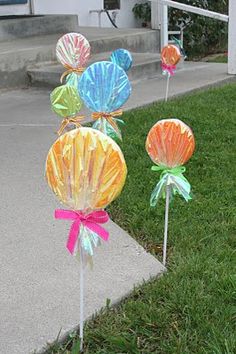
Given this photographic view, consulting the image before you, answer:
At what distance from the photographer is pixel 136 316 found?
9.02 feet

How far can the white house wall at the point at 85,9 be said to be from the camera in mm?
10828

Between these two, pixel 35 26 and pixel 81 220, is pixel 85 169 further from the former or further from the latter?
pixel 35 26

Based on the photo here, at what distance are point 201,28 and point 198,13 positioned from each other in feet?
9.60

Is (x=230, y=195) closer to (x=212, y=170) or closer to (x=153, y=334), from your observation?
(x=212, y=170)

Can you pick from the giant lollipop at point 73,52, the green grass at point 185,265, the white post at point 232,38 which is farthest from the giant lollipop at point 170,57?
the white post at point 232,38

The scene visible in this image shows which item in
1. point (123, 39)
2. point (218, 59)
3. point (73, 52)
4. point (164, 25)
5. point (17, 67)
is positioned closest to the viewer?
point (73, 52)

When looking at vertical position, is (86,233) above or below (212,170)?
above

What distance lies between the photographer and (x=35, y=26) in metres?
9.45

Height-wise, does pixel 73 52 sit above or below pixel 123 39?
above

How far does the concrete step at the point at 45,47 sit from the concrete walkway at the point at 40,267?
2.91 meters

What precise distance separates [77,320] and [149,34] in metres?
8.16

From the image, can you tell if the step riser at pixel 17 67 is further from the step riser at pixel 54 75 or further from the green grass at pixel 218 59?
the green grass at pixel 218 59

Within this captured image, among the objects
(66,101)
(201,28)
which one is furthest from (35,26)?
(66,101)

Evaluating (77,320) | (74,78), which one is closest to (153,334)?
(77,320)
